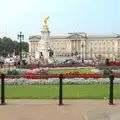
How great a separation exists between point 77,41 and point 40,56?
3748 inches

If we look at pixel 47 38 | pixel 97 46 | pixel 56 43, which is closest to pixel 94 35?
pixel 97 46
